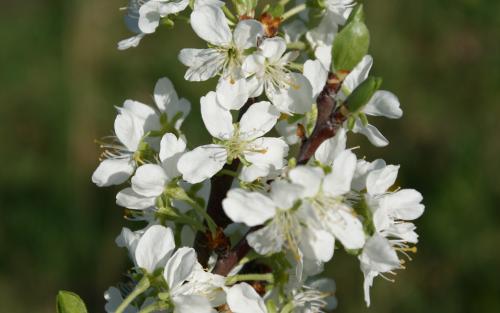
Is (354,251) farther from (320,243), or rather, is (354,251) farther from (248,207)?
(248,207)

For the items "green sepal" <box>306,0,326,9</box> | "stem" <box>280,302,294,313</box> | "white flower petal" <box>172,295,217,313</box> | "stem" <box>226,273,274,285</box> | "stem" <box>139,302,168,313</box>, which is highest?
"green sepal" <box>306,0,326,9</box>

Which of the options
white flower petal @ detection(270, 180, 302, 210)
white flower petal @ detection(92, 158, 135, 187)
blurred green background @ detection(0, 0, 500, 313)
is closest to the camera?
white flower petal @ detection(270, 180, 302, 210)

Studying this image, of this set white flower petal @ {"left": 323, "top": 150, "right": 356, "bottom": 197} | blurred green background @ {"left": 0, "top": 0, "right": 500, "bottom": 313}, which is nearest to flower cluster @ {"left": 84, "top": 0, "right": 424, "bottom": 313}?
white flower petal @ {"left": 323, "top": 150, "right": 356, "bottom": 197}

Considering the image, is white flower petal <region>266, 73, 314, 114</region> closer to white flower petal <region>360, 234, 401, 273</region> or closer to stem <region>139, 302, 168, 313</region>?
white flower petal <region>360, 234, 401, 273</region>

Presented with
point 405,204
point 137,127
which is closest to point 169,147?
point 137,127

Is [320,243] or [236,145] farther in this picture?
[236,145]

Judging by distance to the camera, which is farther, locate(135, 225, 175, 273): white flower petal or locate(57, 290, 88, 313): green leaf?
locate(135, 225, 175, 273): white flower petal

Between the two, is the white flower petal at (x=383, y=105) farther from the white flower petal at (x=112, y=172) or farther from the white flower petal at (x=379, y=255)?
the white flower petal at (x=112, y=172)
